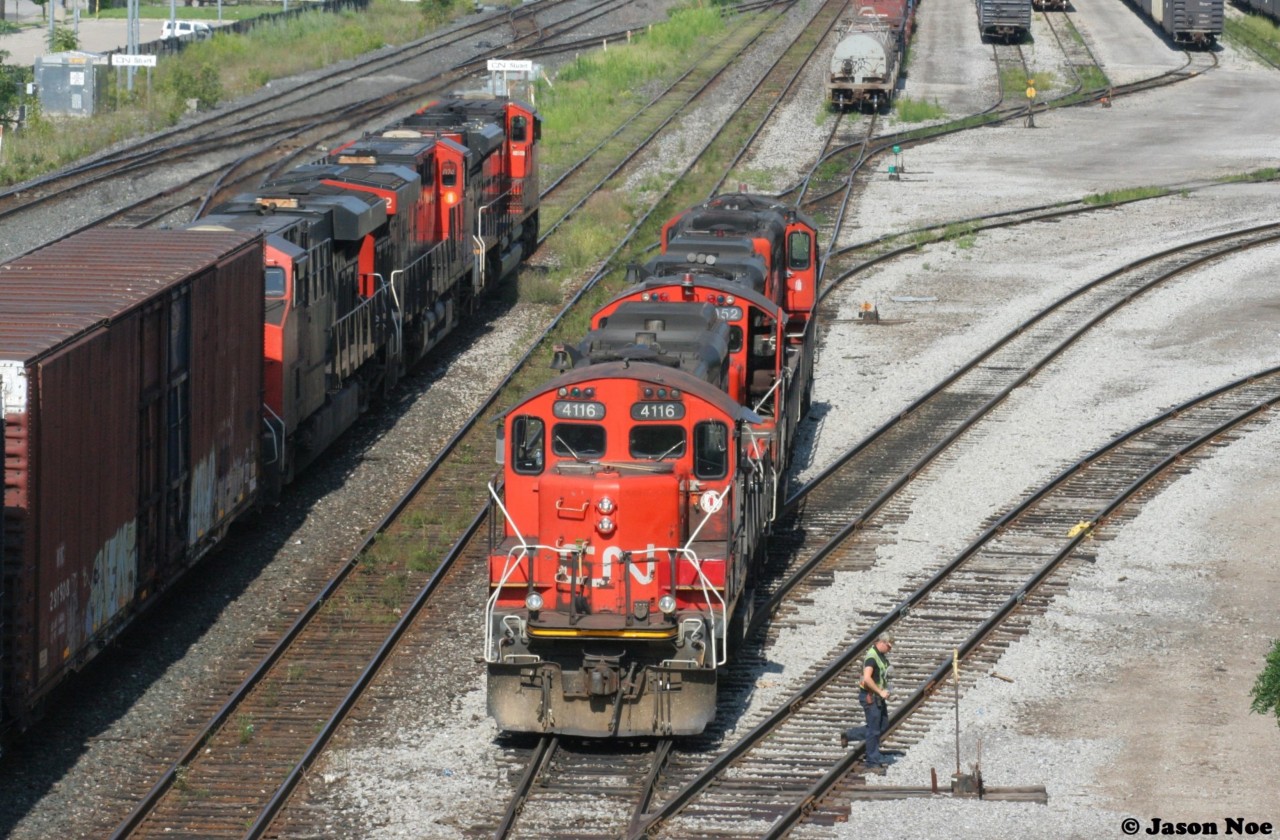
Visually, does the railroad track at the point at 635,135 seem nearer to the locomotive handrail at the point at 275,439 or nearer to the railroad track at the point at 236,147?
the railroad track at the point at 236,147

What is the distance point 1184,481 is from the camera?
25.1m

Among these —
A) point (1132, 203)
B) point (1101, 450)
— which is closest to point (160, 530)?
point (1101, 450)

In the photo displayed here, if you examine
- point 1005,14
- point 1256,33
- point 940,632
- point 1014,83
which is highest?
point 1005,14

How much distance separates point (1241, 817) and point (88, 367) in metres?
10.5

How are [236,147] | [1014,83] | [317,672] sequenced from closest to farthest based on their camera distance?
1. [317,672]
2. [236,147]
3. [1014,83]

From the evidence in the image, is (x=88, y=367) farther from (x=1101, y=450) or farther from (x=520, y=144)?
(x=520, y=144)

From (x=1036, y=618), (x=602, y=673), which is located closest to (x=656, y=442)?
(x=602, y=673)

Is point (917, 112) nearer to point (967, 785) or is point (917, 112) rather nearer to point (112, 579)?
point (112, 579)

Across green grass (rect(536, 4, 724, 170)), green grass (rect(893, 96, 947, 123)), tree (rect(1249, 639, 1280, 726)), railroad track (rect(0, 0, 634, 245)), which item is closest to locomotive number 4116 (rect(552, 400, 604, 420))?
tree (rect(1249, 639, 1280, 726))

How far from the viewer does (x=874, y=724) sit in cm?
1603

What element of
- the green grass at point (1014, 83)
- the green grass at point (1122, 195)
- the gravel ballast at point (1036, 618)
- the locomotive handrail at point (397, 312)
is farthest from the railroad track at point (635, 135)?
the locomotive handrail at point (397, 312)

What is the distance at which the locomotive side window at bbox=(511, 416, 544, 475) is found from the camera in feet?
54.1

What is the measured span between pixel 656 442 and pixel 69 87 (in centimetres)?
4082

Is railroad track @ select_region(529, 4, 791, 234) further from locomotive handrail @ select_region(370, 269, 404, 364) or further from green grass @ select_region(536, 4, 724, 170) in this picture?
locomotive handrail @ select_region(370, 269, 404, 364)
